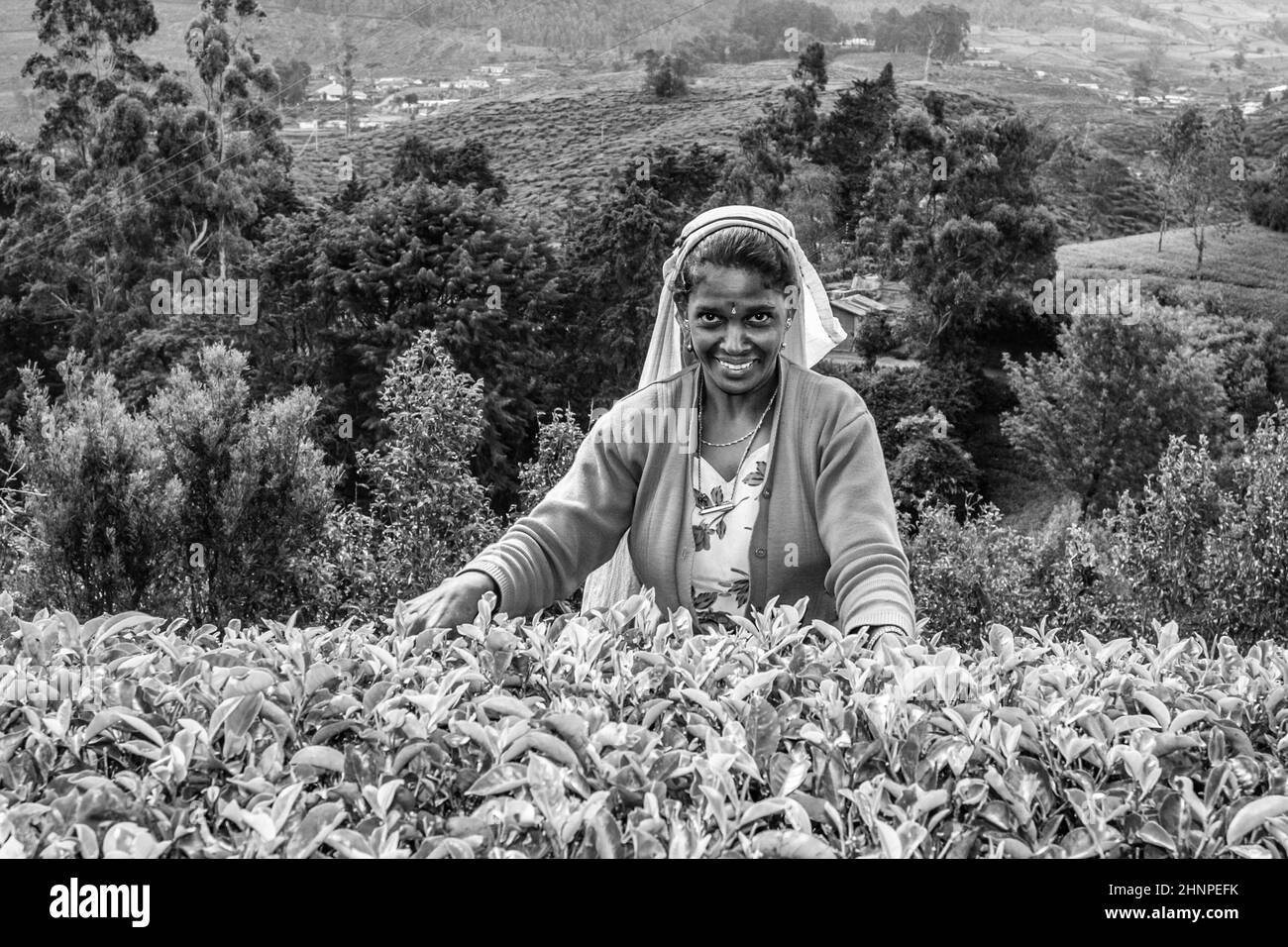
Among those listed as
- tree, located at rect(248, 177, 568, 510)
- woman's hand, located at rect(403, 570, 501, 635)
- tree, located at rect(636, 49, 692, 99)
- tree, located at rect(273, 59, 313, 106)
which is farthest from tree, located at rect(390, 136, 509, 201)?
woman's hand, located at rect(403, 570, 501, 635)

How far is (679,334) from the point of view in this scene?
3.57m

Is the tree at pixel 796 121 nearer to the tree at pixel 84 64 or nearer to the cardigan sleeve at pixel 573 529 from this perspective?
the tree at pixel 84 64

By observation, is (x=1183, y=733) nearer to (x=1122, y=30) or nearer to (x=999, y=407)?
(x=999, y=407)

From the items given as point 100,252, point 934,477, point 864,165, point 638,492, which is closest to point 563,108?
point 864,165

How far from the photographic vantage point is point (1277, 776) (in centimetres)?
183

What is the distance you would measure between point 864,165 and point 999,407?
1406 centimetres

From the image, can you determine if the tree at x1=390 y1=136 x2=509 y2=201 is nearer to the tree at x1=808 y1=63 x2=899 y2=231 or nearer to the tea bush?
the tree at x1=808 y1=63 x2=899 y2=231

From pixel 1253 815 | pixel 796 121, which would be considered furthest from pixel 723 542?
pixel 796 121

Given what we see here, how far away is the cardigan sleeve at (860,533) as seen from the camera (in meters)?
2.79

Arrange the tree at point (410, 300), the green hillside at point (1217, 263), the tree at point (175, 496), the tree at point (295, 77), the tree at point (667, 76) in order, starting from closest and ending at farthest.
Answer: the tree at point (175, 496), the tree at point (410, 300), the green hillside at point (1217, 263), the tree at point (295, 77), the tree at point (667, 76)

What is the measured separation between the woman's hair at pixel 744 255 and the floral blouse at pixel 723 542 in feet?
1.41

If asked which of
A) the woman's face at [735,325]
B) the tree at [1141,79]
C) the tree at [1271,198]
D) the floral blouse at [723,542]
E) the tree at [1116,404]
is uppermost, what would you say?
the woman's face at [735,325]

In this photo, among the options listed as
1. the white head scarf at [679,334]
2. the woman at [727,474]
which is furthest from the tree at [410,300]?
the woman at [727,474]
